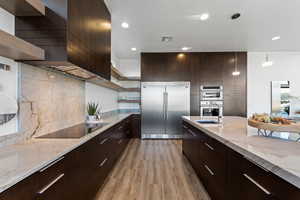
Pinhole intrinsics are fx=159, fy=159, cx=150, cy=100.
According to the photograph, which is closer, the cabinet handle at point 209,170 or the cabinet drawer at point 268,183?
the cabinet drawer at point 268,183

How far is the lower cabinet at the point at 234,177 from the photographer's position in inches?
33.9

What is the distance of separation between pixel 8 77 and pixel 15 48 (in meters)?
0.43

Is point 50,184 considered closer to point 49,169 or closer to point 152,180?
point 49,169

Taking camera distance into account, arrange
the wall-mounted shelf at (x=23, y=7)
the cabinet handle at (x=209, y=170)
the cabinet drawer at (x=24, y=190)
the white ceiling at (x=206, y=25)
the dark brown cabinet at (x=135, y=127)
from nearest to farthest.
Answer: the cabinet drawer at (x=24, y=190)
the wall-mounted shelf at (x=23, y=7)
the cabinet handle at (x=209, y=170)
the white ceiling at (x=206, y=25)
the dark brown cabinet at (x=135, y=127)

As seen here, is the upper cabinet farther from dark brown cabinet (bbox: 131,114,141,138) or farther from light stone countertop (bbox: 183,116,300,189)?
dark brown cabinet (bbox: 131,114,141,138)

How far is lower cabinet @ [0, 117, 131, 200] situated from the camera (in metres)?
0.83

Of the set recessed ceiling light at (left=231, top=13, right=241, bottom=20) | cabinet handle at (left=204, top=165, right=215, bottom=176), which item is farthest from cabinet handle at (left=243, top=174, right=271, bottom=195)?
recessed ceiling light at (left=231, top=13, right=241, bottom=20)

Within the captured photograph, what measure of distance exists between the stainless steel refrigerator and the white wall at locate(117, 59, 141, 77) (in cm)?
96

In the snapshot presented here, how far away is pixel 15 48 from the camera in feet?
3.58

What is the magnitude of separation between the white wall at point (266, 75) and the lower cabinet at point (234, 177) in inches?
165

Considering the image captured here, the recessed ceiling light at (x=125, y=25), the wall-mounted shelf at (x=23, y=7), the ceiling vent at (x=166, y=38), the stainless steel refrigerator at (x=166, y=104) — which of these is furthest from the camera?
the stainless steel refrigerator at (x=166, y=104)

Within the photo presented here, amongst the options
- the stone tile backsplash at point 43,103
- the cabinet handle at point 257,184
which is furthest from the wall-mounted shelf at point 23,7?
the cabinet handle at point 257,184

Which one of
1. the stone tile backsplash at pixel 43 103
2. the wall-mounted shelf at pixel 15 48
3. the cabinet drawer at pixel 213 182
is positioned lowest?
the cabinet drawer at pixel 213 182

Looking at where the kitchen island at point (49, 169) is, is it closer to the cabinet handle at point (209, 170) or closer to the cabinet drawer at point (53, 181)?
the cabinet drawer at point (53, 181)
